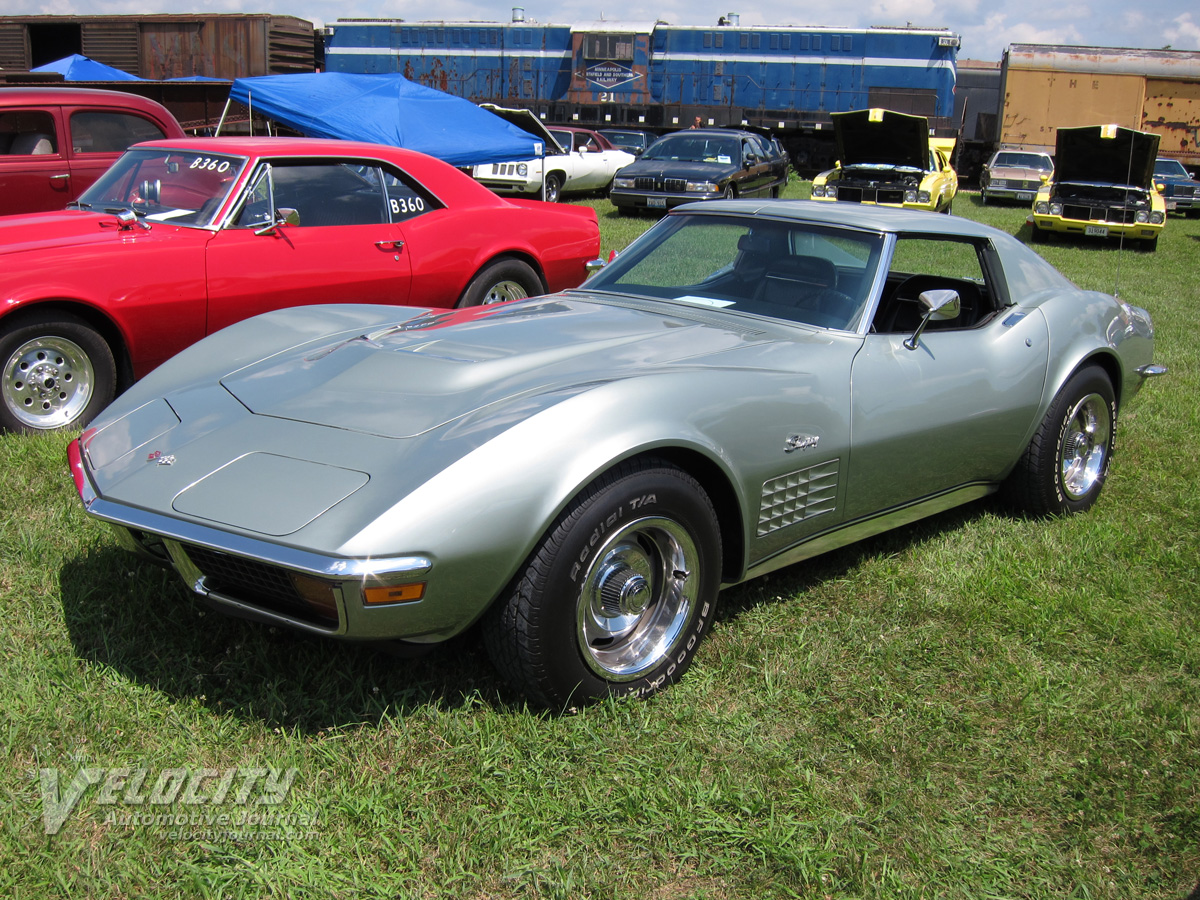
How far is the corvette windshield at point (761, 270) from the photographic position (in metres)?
3.31

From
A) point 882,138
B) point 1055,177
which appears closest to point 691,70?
point 882,138

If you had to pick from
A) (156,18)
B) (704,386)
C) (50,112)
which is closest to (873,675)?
(704,386)

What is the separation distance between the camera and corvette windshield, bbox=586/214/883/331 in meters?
3.31

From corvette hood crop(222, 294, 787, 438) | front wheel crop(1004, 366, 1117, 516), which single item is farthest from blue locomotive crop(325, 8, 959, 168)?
corvette hood crop(222, 294, 787, 438)

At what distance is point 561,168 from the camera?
16359 mm

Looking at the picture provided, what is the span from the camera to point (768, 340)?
3.05 m

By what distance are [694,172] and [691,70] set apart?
39.6ft

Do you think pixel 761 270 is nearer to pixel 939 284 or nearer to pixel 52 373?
pixel 939 284

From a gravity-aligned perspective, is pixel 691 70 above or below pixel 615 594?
above

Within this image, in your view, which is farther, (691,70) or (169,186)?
(691,70)

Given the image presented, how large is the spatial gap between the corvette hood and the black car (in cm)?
1093

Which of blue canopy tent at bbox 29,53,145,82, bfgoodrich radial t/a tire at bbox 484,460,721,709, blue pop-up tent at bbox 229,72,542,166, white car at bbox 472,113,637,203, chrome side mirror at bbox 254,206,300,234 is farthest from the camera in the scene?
blue canopy tent at bbox 29,53,145,82

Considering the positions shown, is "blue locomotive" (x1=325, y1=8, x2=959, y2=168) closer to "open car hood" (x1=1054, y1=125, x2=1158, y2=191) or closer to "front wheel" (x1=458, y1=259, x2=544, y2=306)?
"open car hood" (x1=1054, y1=125, x2=1158, y2=191)

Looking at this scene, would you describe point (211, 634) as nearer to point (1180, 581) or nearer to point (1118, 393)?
point (1180, 581)
